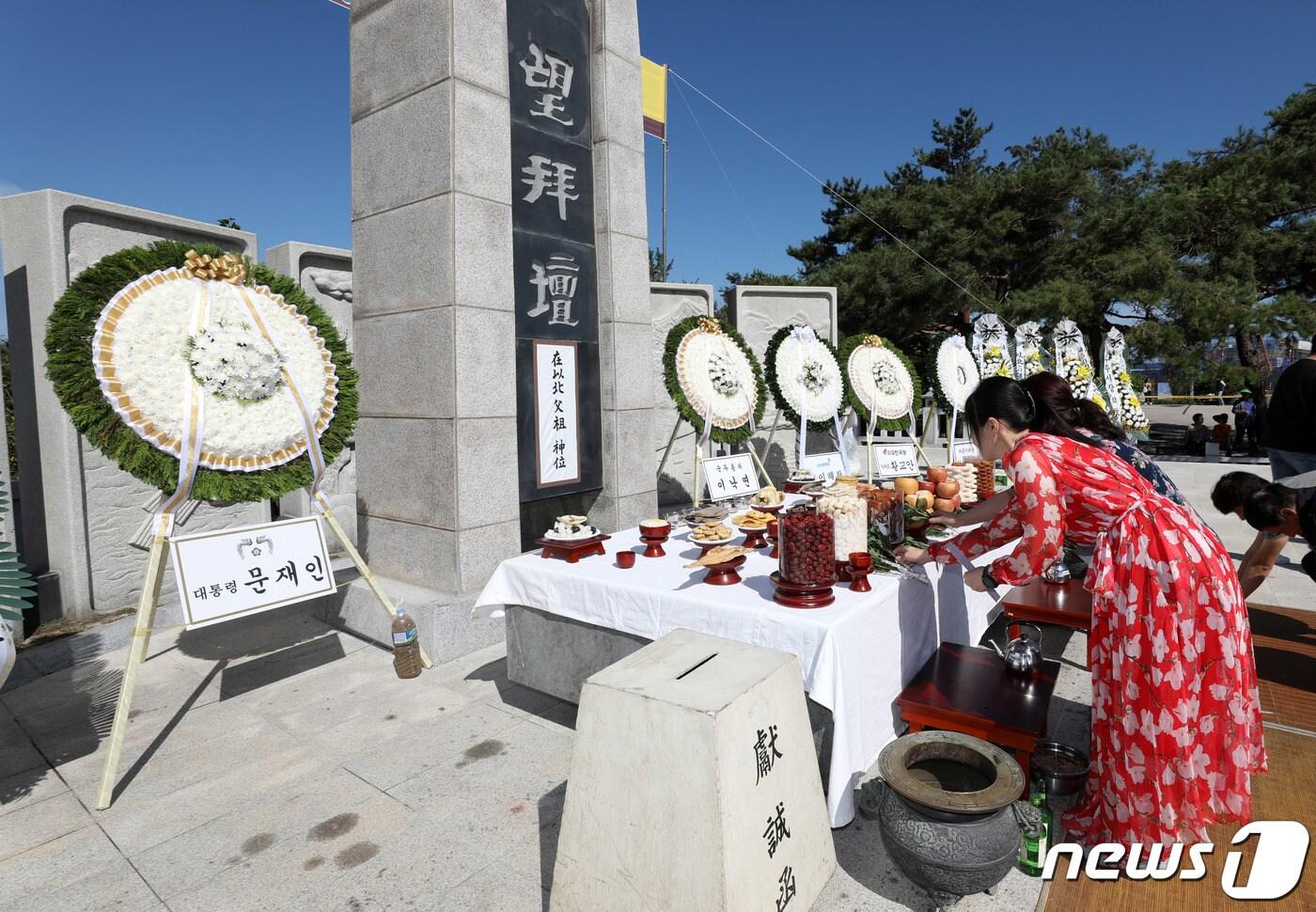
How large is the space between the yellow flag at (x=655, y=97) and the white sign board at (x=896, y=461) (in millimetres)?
13513

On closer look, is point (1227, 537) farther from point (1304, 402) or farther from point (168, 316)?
point (168, 316)

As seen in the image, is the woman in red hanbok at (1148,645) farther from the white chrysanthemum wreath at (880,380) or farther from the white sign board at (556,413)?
the white chrysanthemum wreath at (880,380)

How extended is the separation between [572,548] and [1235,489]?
3.39 metres

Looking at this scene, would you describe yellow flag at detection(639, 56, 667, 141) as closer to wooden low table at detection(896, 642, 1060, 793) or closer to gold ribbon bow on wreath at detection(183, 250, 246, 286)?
gold ribbon bow on wreath at detection(183, 250, 246, 286)

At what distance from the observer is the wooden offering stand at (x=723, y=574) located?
281cm

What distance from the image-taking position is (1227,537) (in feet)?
24.5

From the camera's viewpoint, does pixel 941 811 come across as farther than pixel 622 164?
No

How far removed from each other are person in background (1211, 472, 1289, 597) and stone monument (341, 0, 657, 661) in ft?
12.7

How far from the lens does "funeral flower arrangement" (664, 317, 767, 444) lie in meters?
6.25

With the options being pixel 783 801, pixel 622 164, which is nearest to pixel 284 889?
pixel 783 801

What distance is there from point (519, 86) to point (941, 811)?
5.10 m

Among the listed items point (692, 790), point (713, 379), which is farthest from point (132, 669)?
point (713, 379)

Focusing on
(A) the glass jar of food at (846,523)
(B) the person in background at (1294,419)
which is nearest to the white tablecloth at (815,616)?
(A) the glass jar of food at (846,523)

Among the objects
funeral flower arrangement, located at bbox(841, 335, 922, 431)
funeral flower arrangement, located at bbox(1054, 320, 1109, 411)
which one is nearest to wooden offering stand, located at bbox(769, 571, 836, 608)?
funeral flower arrangement, located at bbox(841, 335, 922, 431)
